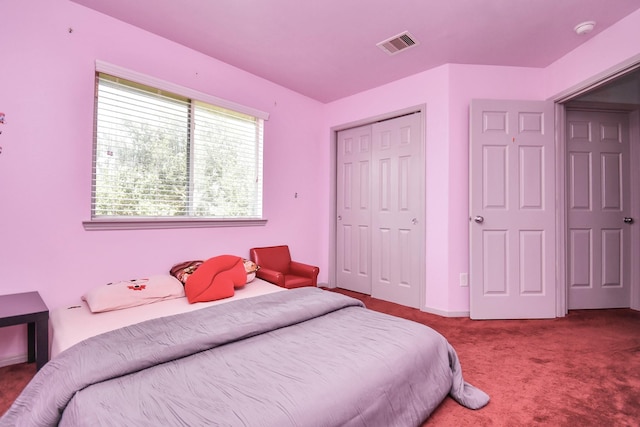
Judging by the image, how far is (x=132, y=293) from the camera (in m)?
2.14

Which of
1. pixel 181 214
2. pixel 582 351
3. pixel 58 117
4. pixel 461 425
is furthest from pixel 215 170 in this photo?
pixel 582 351

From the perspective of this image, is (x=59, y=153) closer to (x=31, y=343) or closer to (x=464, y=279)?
(x=31, y=343)

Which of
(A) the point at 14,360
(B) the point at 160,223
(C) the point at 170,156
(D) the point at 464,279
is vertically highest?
(C) the point at 170,156

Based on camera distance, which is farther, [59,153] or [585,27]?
[585,27]

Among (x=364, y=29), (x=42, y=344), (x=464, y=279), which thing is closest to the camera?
(x=42, y=344)

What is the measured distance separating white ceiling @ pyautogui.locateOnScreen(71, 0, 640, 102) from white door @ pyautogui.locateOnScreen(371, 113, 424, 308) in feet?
2.43

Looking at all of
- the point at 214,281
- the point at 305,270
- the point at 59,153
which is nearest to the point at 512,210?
the point at 305,270

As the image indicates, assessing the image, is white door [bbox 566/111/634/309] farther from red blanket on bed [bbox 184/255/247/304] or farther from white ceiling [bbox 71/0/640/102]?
red blanket on bed [bbox 184/255/247/304]

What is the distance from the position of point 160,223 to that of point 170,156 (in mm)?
647

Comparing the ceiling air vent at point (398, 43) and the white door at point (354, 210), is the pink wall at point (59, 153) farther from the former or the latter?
the white door at point (354, 210)

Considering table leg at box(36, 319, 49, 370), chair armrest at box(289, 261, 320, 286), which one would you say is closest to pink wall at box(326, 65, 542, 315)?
chair armrest at box(289, 261, 320, 286)

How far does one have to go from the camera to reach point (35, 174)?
216 cm

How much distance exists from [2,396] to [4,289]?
691 millimetres

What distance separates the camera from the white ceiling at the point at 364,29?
2311 mm
